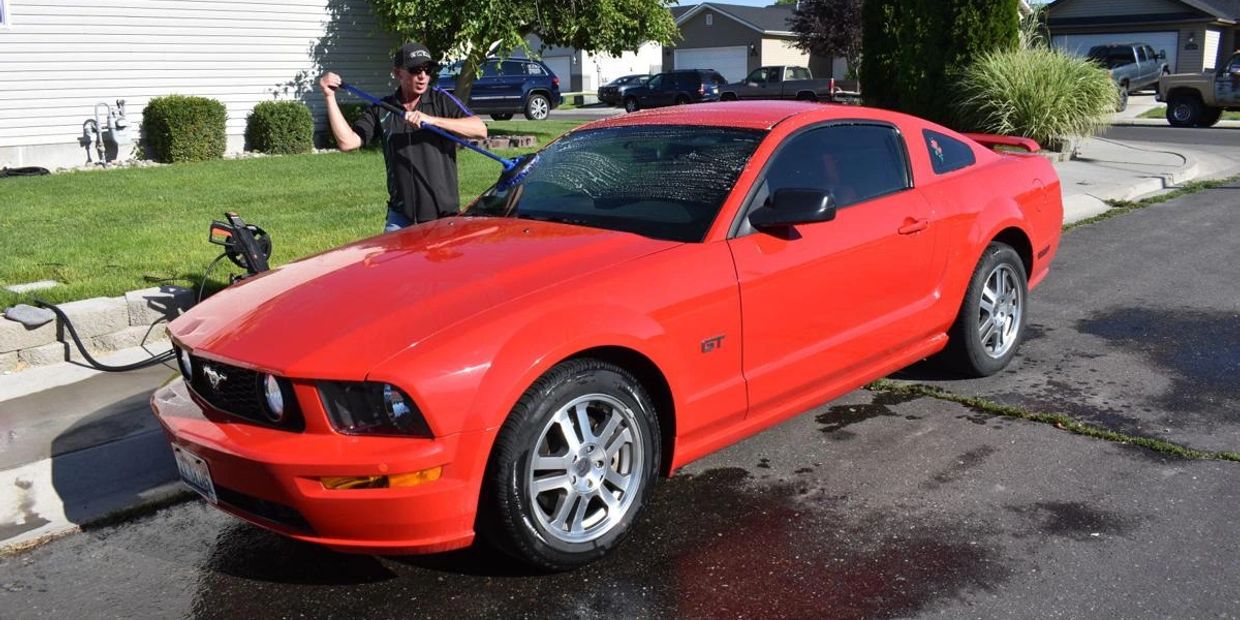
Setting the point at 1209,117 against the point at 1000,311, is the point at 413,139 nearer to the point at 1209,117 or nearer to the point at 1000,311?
the point at 1000,311

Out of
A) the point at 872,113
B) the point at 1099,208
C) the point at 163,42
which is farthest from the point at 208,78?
the point at 872,113

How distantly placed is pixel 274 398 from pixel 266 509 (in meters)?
0.34

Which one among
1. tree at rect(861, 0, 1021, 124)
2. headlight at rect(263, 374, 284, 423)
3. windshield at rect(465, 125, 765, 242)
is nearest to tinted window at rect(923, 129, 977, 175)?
windshield at rect(465, 125, 765, 242)

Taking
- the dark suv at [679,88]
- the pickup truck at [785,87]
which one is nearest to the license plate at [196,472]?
the pickup truck at [785,87]

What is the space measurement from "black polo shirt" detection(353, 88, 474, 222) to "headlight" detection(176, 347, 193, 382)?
7.27ft

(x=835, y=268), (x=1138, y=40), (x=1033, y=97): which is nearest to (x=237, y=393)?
(x=835, y=268)

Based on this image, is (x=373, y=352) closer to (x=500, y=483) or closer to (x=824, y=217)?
(x=500, y=483)

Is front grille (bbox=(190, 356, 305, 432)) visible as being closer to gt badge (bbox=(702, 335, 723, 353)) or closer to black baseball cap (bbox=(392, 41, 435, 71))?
gt badge (bbox=(702, 335, 723, 353))

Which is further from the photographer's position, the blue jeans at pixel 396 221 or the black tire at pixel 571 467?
the blue jeans at pixel 396 221

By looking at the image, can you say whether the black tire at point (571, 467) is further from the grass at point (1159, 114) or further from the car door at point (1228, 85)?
the grass at point (1159, 114)

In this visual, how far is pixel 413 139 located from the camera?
5.73 m

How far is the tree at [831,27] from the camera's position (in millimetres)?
41594

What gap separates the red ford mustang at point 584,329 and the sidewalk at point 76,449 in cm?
81

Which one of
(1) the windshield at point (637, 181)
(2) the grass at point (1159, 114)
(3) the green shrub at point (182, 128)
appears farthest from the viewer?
(2) the grass at point (1159, 114)
